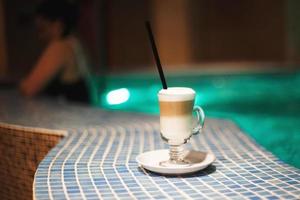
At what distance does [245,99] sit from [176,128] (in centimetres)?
365

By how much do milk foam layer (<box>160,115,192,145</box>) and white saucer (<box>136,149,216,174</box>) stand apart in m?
0.09

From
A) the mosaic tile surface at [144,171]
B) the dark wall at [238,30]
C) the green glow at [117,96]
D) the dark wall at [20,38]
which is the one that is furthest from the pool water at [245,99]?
the dark wall at [20,38]

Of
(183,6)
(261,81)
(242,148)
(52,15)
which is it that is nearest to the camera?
(242,148)

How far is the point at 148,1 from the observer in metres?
8.37

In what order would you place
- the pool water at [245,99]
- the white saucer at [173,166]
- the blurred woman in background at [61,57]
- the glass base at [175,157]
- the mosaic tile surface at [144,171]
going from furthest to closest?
the blurred woman in background at [61,57] → the pool water at [245,99] → the glass base at [175,157] → the white saucer at [173,166] → the mosaic tile surface at [144,171]

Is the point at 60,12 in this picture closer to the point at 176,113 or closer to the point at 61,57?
the point at 61,57

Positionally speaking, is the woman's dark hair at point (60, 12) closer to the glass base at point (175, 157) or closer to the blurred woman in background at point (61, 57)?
the blurred woman in background at point (61, 57)

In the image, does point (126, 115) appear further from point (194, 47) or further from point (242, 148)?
point (194, 47)

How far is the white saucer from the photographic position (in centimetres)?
150

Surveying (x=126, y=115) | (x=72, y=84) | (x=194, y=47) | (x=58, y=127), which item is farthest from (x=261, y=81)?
(x=58, y=127)

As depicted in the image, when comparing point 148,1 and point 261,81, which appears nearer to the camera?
point 261,81

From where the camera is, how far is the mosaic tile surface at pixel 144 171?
1.37 meters

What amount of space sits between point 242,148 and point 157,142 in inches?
15.1

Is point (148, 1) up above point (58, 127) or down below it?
above
